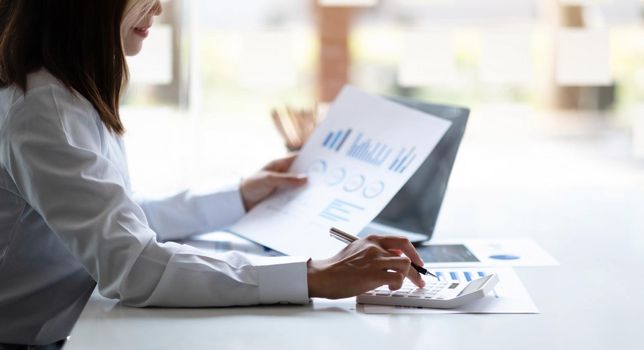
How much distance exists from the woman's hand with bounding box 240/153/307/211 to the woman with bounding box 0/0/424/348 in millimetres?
302

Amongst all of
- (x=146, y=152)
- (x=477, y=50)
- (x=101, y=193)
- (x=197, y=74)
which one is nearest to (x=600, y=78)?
(x=477, y=50)

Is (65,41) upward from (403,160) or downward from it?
upward

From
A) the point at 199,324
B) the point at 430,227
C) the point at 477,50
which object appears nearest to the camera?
the point at 199,324

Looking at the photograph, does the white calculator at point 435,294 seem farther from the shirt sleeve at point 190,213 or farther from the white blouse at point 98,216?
the shirt sleeve at point 190,213

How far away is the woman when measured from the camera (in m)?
1.10

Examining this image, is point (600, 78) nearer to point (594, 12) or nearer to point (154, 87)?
point (594, 12)

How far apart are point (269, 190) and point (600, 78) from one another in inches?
50.3

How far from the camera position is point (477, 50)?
2441 millimetres

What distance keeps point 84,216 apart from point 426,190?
0.59 metres

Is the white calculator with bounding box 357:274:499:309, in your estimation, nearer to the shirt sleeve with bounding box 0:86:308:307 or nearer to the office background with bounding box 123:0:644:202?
the shirt sleeve with bounding box 0:86:308:307

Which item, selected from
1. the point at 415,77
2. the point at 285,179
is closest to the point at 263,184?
the point at 285,179

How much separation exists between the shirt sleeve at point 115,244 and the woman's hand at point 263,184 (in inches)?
A: 16.2

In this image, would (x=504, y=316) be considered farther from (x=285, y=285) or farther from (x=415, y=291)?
(x=285, y=285)

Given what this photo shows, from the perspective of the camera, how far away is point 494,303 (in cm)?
112
